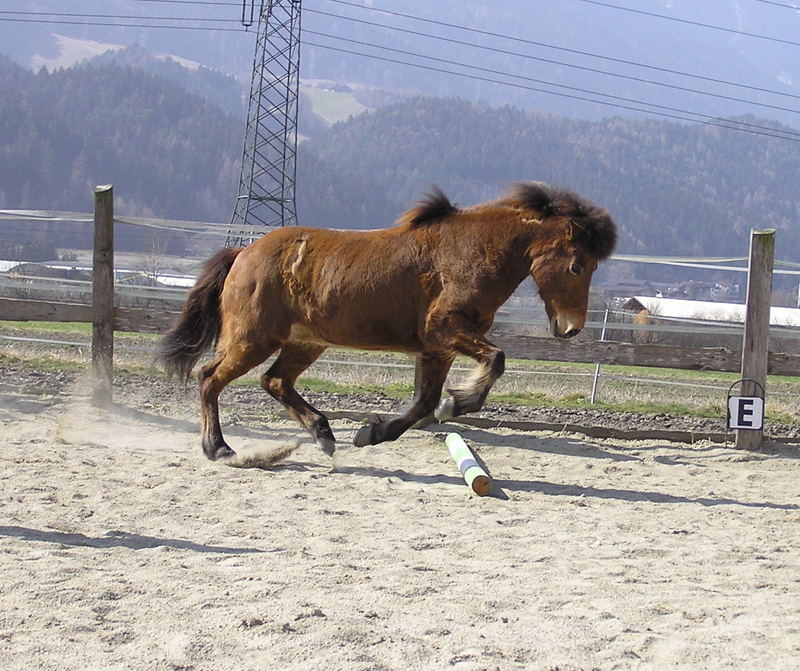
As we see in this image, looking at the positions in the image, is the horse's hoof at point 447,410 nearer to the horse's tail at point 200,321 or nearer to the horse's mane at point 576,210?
the horse's mane at point 576,210

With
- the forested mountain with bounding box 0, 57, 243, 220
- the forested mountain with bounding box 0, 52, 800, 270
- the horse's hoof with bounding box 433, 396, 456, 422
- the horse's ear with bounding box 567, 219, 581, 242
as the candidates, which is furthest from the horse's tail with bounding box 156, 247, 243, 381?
the forested mountain with bounding box 0, 57, 243, 220

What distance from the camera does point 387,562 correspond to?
163 inches

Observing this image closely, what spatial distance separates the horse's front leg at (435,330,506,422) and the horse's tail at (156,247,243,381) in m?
2.22

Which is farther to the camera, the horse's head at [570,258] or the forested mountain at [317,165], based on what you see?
the forested mountain at [317,165]

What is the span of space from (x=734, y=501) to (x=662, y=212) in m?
160

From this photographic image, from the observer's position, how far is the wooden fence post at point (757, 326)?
7898 mm

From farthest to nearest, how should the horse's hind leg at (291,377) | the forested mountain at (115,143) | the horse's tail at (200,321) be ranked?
the forested mountain at (115,143) → the horse's tail at (200,321) → the horse's hind leg at (291,377)

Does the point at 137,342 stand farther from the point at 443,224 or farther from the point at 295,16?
the point at 295,16

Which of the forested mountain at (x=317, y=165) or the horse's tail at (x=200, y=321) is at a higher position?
the forested mountain at (x=317, y=165)

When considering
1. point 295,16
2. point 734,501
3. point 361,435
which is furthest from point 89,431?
point 295,16

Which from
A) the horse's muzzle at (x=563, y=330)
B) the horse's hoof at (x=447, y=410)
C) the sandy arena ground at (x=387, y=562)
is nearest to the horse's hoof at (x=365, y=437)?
the sandy arena ground at (x=387, y=562)

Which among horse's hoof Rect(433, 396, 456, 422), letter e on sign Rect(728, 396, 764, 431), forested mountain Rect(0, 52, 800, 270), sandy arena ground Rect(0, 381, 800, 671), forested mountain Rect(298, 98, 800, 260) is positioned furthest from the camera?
forested mountain Rect(298, 98, 800, 260)

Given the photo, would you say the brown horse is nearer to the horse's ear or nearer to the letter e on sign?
the horse's ear

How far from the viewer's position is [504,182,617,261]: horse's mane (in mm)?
6301
